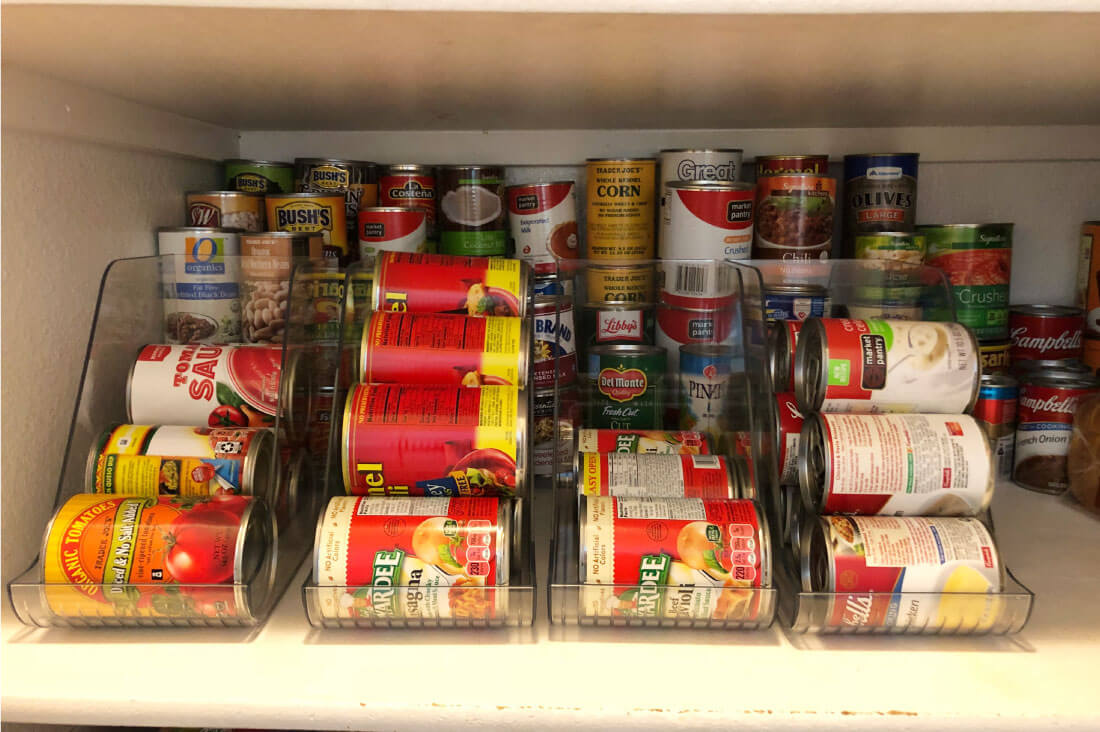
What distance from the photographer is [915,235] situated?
1193 mm

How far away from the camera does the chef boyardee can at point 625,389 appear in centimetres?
109

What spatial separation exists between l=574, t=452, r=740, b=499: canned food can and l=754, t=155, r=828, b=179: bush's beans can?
510 millimetres

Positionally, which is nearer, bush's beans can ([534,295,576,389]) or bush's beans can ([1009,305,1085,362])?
bush's beans can ([534,295,576,389])

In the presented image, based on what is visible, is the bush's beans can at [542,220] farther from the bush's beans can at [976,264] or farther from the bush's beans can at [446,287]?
the bush's beans can at [976,264]

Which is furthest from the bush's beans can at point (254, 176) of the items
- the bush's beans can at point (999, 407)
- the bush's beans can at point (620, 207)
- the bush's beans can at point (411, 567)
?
the bush's beans can at point (999, 407)

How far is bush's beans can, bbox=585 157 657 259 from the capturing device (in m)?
1.26

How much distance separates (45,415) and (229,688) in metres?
0.39

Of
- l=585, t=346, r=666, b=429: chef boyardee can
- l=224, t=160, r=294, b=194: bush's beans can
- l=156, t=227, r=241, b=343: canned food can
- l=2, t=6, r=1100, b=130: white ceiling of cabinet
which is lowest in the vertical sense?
l=585, t=346, r=666, b=429: chef boyardee can

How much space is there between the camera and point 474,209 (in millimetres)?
1250

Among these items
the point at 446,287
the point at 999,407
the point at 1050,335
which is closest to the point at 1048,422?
the point at 999,407

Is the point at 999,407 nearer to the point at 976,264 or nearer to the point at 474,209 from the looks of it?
the point at 976,264

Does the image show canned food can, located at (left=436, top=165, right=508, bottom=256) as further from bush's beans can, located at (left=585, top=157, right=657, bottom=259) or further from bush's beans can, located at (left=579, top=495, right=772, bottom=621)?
bush's beans can, located at (left=579, top=495, right=772, bottom=621)

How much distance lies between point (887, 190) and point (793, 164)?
0.16 metres

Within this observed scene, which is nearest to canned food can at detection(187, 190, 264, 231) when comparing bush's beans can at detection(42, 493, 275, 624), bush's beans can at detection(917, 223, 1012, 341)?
bush's beans can at detection(42, 493, 275, 624)
